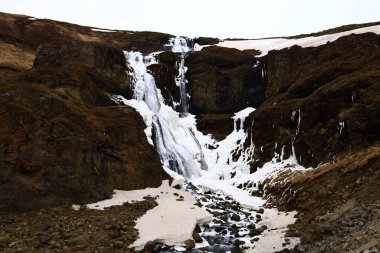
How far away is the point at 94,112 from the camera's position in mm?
26844

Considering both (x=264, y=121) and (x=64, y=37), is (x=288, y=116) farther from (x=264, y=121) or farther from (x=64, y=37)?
(x=64, y=37)

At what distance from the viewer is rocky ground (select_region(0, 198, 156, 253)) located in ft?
51.7

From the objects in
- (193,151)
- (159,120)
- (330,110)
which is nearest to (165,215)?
(330,110)

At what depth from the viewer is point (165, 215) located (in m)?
21.0

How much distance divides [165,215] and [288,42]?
37961mm

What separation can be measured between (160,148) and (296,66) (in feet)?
69.1

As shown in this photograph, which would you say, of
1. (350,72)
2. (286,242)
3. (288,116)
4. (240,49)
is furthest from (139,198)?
(240,49)

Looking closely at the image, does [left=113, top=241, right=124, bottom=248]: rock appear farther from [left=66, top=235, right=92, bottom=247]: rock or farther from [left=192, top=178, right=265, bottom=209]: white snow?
[left=192, top=178, right=265, bottom=209]: white snow

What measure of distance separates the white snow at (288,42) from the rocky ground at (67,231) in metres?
33.8

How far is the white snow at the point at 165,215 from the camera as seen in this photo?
17.9 m

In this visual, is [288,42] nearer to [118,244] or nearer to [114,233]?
[114,233]

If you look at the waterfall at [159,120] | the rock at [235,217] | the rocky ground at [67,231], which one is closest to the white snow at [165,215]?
the rocky ground at [67,231]

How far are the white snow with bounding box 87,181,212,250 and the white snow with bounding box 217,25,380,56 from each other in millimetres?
28195

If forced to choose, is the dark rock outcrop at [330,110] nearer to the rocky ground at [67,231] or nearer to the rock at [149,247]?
the rock at [149,247]
